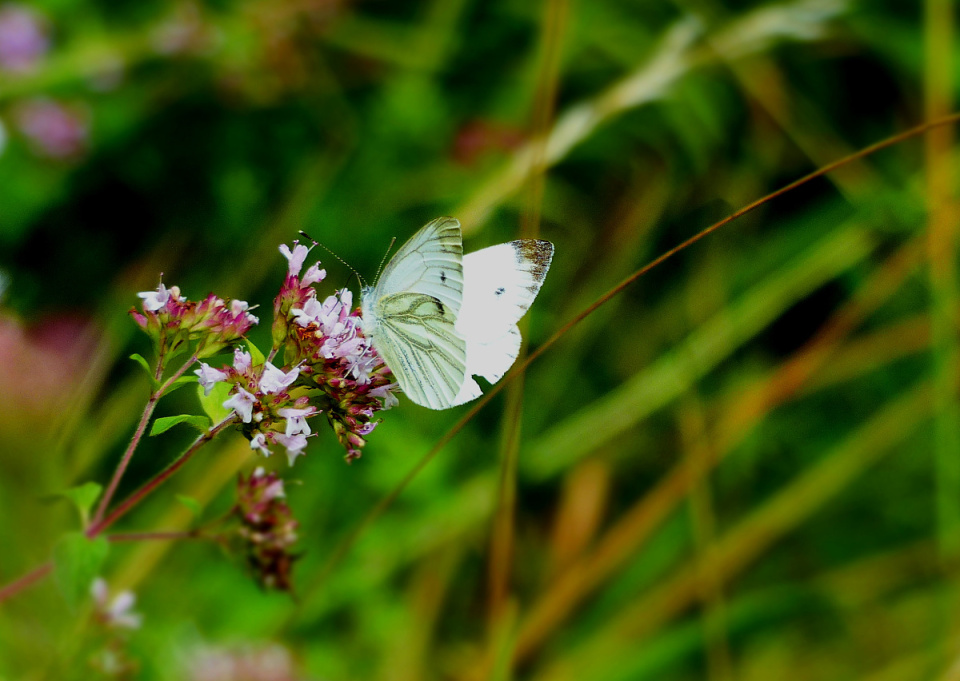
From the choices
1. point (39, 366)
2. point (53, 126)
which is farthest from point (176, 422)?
point (53, 126)

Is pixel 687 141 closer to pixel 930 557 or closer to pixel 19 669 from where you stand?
pixel 930 557

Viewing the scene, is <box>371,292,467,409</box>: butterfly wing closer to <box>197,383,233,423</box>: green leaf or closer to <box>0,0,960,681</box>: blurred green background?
<box>197,383,233,423</box>: green leaf

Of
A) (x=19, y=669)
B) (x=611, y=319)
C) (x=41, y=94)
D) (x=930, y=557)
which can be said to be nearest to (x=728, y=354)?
(x=611, y=319)

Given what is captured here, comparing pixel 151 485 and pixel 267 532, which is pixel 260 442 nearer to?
pixel 151 485

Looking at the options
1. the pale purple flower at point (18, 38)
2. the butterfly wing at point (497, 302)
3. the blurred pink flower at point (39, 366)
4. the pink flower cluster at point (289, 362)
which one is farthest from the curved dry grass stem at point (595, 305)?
the pale purple flower at point (18, 38)

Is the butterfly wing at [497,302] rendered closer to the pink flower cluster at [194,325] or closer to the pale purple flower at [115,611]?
the pink flower cluster at [194,325]

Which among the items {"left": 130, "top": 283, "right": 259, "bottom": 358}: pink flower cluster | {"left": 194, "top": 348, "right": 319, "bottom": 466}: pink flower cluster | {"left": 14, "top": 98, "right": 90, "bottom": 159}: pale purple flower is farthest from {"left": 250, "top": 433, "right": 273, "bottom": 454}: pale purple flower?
{"left": 14, "top": 98, "right": 90, "bottom": 159}: pale purple flower
